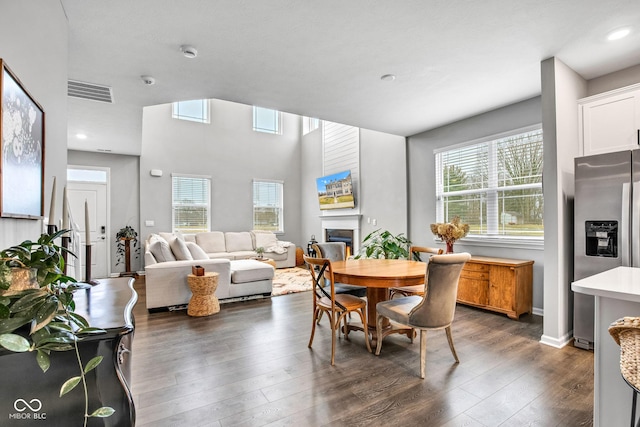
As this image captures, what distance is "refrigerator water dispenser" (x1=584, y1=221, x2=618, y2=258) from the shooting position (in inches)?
106

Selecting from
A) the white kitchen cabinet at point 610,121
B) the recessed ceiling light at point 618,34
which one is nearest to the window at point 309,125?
the white kitchen cabinet at point 610,121

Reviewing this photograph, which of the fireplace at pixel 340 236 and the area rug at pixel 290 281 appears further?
the fireplace at pixel 340 236

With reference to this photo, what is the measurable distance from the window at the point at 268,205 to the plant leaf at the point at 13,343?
796cm

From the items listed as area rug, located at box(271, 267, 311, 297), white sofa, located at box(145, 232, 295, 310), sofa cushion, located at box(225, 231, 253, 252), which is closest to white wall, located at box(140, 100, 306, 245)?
sofa cushion, located at box(225, 231, 253, 252)

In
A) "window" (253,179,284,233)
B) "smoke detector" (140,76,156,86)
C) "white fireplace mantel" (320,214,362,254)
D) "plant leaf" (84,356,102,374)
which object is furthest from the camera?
"window" (253,179,284,233)

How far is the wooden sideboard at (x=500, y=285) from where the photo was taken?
145 inches

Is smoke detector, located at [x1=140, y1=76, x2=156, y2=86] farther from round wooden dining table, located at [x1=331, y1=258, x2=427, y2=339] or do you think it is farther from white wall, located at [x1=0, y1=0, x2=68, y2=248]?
round wooden dining table, located at [x1=331, y1=258, x2=427, y2=339]

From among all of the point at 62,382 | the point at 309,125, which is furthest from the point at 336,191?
the point at 62,382

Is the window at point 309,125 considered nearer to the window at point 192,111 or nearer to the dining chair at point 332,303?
the window at point 192,111

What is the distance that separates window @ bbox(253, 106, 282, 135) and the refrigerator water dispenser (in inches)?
297

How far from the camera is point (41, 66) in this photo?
167cm

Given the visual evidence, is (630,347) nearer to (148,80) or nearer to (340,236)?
(148,80)

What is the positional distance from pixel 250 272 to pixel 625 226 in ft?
14.0

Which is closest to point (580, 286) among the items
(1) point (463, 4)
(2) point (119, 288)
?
(1) point (463, 4)
